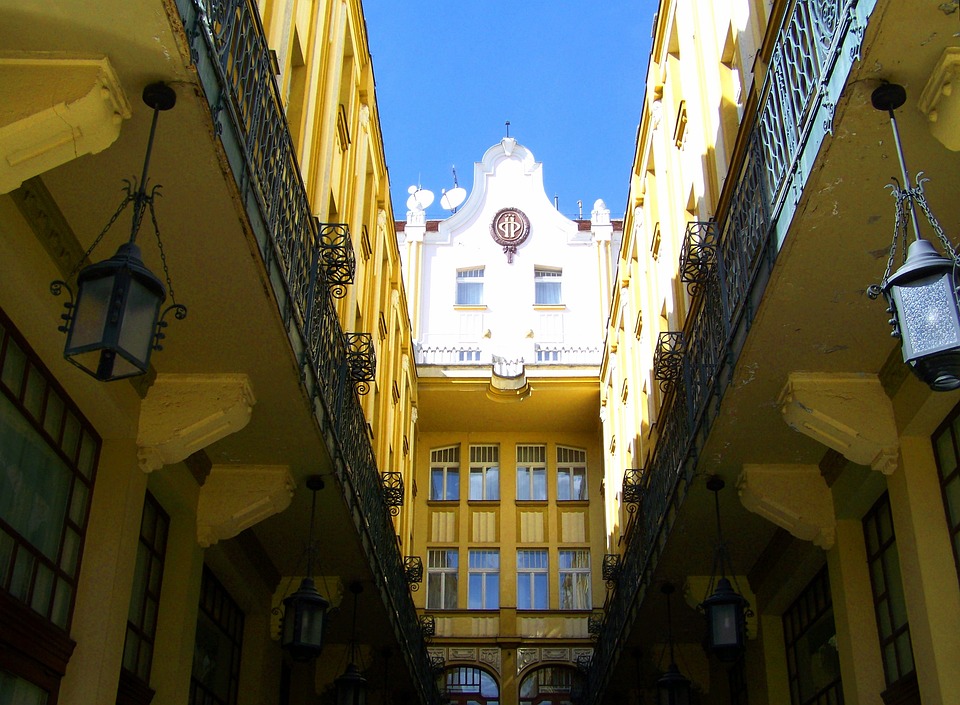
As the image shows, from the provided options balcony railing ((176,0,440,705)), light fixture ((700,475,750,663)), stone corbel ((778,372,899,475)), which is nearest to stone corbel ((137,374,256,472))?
balcony railing ((176,0,440,705))

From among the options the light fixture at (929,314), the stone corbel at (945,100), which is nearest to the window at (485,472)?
the stone corbel at (945,100)

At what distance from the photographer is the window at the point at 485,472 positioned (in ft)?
93.7

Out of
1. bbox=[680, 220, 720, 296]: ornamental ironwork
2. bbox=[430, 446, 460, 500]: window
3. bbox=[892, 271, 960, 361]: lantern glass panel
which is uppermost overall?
bbox=[430, 446, 460, 500]: window

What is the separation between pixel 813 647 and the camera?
1317 centimetres

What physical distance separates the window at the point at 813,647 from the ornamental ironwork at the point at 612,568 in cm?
506

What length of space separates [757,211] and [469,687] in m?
19.4

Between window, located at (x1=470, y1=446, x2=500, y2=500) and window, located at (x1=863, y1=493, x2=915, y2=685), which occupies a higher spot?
window, located at (x1=470, y1=446, x2=500, y2=500)

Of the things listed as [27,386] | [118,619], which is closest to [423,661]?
[118,619]

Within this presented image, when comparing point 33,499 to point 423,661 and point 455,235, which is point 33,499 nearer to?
point 423,661

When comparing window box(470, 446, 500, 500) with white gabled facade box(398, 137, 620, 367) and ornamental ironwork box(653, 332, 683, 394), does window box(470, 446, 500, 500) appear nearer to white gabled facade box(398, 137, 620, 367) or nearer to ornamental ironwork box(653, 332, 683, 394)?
white gabled facade box(398, 137, 620, 367)

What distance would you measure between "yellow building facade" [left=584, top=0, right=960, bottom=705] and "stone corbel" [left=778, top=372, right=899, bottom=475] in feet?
0.06

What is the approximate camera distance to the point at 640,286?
20.3m

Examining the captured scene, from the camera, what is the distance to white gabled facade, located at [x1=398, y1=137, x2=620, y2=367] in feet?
96.6

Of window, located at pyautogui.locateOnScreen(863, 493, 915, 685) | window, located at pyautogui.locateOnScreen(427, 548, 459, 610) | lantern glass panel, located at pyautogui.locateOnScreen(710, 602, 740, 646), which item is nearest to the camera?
window, located at pyautogui.locateOnScreen(863, 493, 915, 685)
